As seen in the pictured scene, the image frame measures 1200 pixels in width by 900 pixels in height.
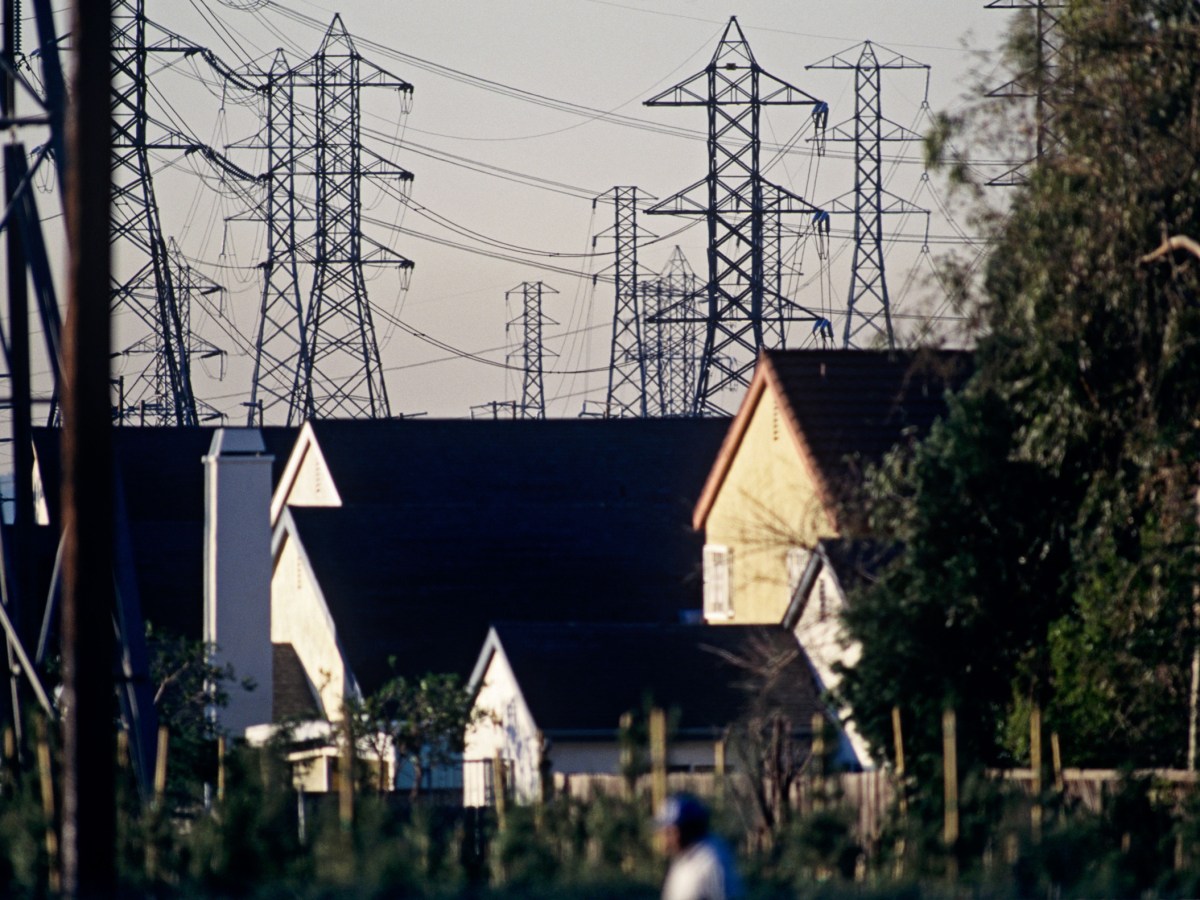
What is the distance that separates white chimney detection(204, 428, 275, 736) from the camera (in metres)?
33.6

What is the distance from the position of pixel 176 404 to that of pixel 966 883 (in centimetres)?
4736

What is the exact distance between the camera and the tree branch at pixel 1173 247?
18.1 m

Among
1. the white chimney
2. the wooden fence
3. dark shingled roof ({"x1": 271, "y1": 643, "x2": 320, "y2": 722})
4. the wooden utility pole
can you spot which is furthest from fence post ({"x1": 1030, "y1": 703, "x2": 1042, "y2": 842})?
the white chimney

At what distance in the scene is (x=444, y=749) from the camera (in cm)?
3005

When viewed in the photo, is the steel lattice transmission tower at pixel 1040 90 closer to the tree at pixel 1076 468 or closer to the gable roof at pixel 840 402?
the tree at pixel 1076 468

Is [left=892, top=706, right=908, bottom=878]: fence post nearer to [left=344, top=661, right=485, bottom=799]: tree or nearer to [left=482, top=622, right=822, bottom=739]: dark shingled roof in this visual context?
[left=482, top=622, right=822, bottom=739]: dark shingled roof

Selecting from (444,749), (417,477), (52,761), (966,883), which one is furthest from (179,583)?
(966,883)

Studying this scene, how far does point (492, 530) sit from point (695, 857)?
95.7 ft

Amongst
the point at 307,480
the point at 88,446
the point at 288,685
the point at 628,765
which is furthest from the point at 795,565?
the point at 88,446

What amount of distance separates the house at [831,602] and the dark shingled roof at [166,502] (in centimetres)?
1377

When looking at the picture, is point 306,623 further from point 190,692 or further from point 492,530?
point 190,692

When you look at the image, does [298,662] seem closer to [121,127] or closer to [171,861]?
[121,127]

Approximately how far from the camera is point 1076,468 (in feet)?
70.1

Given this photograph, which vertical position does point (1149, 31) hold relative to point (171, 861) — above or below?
above
